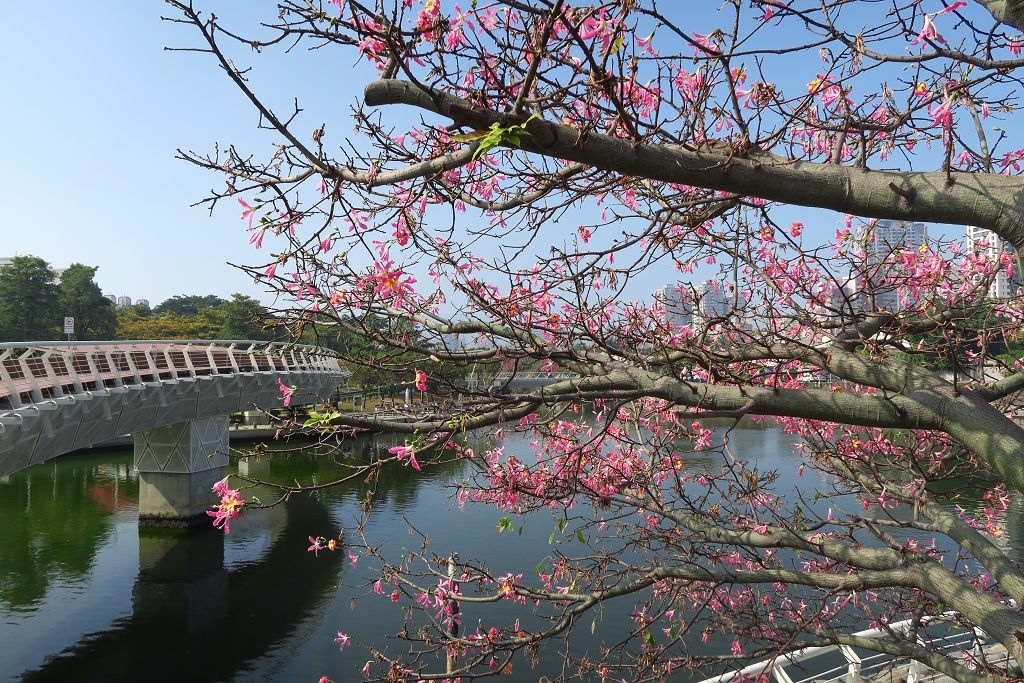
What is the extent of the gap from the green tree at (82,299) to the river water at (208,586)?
29.6 meters

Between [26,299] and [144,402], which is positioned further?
[26,299]

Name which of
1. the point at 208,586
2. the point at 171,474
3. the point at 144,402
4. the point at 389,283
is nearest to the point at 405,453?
the point at 389,283

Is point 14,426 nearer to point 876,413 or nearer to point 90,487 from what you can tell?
point 876,413

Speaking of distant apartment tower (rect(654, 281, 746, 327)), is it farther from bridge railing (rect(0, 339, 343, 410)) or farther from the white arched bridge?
bridge railing (rect(0, 339, 343, 410))

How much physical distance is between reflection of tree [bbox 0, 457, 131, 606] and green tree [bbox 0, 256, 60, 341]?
23.9 metres

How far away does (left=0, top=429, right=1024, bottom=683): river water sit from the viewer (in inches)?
507

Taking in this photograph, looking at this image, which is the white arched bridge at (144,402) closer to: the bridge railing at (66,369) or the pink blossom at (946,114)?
the bridge railing at (66,369)

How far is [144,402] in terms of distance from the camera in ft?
57.0

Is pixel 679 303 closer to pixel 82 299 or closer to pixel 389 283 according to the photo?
pixel 389 283

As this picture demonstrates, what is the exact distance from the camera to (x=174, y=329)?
63656 mm

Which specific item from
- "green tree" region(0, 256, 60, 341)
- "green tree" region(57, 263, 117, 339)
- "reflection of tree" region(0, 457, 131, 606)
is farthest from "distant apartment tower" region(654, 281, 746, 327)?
"green tree" region(57, 263, 117, 339)

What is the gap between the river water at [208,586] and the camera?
42.3 ft

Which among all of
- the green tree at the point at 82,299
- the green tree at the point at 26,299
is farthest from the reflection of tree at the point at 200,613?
the green tree at the point at 82,299

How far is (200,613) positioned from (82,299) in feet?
154
